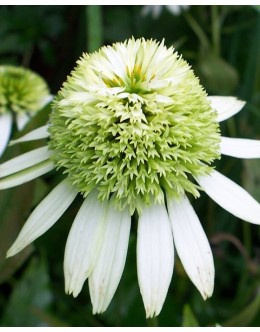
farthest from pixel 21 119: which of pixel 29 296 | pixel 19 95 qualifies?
pixel 29 296

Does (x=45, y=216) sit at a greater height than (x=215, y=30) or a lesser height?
lesser

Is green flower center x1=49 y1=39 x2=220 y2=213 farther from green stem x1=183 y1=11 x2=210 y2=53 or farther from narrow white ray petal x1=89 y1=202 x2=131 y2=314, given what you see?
green stem x1=183 y1=11 x2=210 y2=53

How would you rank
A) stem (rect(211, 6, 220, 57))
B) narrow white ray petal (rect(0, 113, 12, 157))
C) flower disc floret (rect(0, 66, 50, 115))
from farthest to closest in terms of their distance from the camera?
stem (rect(211, 6, 220, 57)), flower disc floret (rect(0, 66, 50, 115)), narrow white ray petal (rect(0, 113, 12, 157))

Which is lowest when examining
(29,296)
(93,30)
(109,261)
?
(29,296)

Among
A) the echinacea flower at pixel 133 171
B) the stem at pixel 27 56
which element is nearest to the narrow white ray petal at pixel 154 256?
the echinacea flower at pixel 133 171

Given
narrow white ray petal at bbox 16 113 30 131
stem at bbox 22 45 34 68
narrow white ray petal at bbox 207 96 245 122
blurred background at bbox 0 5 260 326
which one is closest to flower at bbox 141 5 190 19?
blurred background at bbox 0 5 260 326

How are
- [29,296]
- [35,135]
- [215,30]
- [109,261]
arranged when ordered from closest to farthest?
[109,261]
[35,135]
[29,296]
[215,30]

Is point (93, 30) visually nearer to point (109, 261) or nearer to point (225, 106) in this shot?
point (225, 106)
